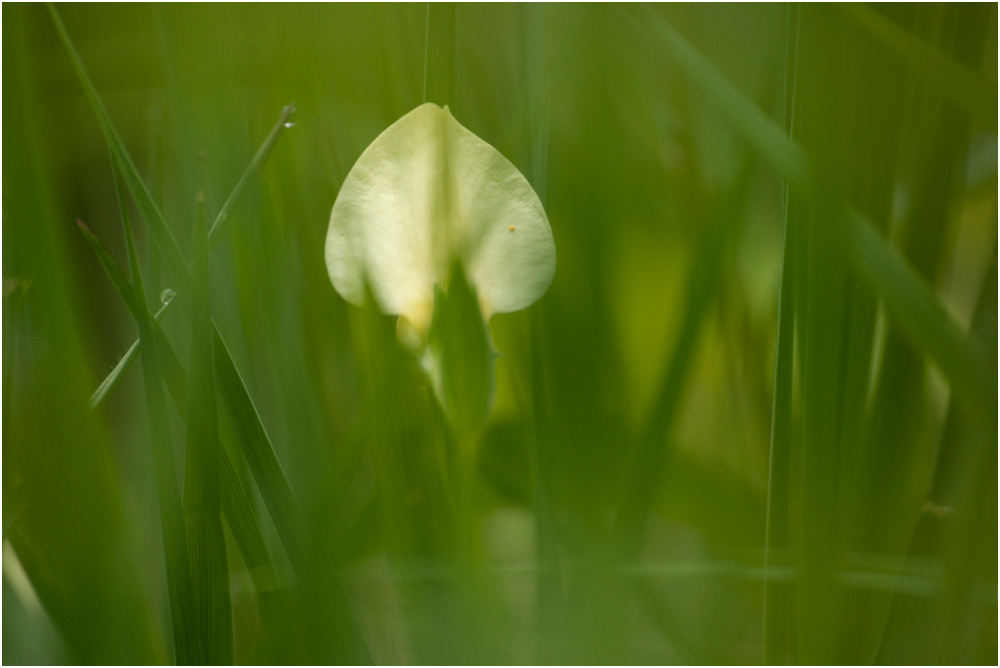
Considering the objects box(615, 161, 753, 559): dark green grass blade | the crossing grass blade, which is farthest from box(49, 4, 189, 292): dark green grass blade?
box(615, 161, 753, 559): dark green grass blade

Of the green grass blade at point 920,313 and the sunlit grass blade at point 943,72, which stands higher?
the sunlit grass blade at point 943,72

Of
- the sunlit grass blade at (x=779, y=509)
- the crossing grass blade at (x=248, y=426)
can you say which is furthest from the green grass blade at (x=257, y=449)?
the sunlit grass blade at (x=779, y=509)

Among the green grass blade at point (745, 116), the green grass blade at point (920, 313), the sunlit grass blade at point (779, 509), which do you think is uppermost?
the green grass blade at point (745, 116)

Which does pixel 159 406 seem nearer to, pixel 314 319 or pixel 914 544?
pixel 314 319

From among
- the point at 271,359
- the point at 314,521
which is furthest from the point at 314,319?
the point at 314,521

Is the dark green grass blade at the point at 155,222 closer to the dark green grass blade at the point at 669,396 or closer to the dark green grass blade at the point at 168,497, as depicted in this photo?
the dark green grass blade at the point at 168,497

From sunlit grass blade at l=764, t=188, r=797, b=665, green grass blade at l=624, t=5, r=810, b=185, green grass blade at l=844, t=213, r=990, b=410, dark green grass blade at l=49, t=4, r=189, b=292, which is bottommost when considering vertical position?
sunlit grass blade at l=764, t=188, r=797, b=665

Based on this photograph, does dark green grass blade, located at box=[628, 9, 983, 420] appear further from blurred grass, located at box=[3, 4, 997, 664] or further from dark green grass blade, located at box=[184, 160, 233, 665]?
dark green grass blade, located at box=[184, 160, 233, 665]
